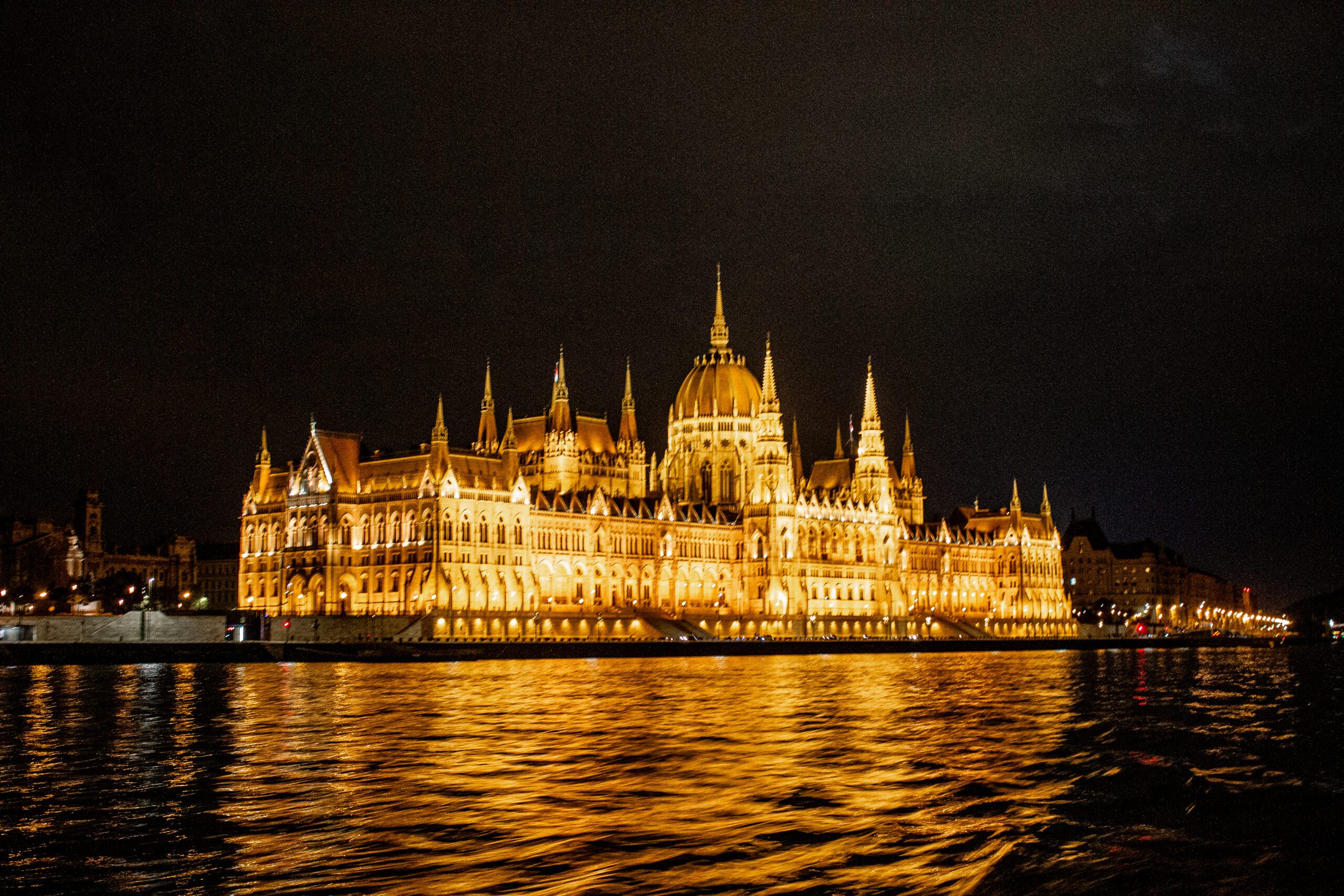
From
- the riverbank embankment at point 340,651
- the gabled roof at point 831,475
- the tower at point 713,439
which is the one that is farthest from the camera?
the gabled roof at point 831,475

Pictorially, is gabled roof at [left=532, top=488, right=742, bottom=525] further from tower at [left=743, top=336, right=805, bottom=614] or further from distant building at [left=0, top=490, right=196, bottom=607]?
distant building at [left=0, top=490, right=196, bottom=607]

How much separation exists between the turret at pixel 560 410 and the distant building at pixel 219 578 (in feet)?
206

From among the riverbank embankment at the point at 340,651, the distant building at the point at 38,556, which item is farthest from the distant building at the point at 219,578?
the riverbank embankment at the point at 340,651

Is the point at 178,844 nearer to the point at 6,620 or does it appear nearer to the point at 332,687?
the point at 332,687

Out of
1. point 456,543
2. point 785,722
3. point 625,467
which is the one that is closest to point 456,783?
point 785,722

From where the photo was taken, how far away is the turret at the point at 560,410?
143000 mm

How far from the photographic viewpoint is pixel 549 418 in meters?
A: 144

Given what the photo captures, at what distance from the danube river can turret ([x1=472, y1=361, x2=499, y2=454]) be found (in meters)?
73.9

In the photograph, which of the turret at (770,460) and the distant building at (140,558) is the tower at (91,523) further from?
the turret at (770,460)

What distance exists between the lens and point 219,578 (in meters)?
191

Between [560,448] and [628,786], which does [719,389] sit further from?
[628,786]

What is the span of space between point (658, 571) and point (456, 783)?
105 meters

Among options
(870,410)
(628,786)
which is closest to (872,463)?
(870,410)

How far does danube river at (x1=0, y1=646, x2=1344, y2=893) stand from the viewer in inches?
915
